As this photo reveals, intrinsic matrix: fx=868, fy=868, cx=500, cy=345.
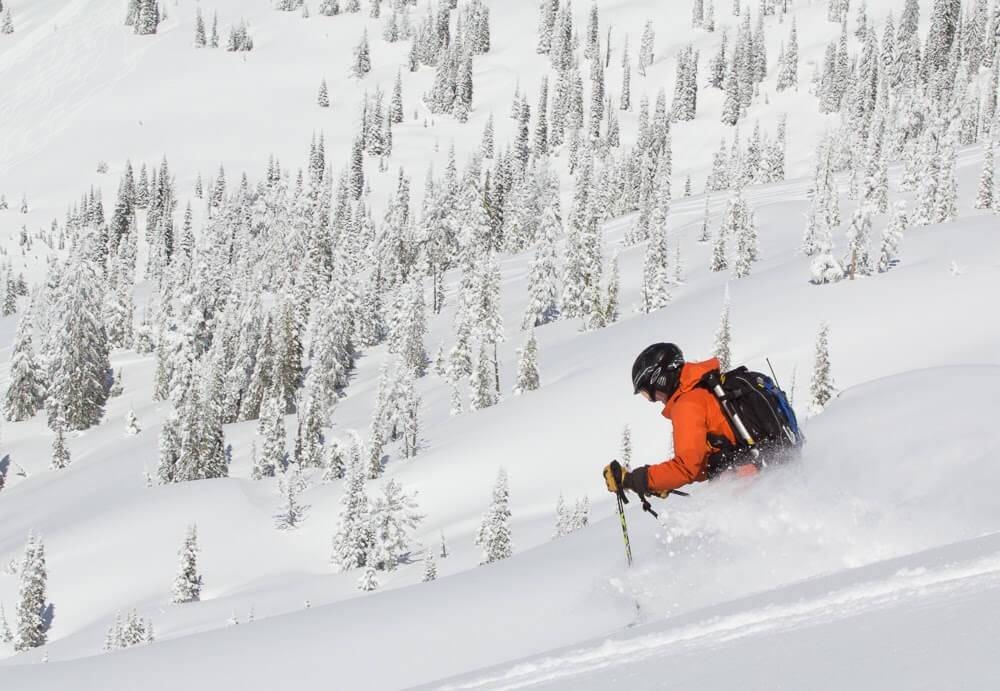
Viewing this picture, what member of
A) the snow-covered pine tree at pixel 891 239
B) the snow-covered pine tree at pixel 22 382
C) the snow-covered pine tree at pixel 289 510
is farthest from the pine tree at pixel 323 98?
the snow-covered pine tree at pixel 289 510

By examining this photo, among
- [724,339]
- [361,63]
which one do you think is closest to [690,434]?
[724,339]

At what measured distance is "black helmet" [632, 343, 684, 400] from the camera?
7000 millimetres

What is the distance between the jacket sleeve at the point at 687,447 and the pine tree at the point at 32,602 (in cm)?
4170

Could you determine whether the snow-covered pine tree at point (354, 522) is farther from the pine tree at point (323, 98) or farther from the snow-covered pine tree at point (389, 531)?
the pine tree at point (323, 98)

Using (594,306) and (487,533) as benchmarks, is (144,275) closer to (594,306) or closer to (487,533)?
(594,306)

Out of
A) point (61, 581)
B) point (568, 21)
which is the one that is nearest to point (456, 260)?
point (61, 581)

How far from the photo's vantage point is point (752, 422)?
6734 mm

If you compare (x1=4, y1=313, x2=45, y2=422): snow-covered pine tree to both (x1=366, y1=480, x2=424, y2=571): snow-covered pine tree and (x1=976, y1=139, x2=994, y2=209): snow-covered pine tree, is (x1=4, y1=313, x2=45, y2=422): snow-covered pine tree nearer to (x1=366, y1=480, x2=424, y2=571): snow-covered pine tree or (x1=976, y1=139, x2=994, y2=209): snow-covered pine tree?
(x1=366, y1=480, x2=424, y2=571): snow-covered pine tree

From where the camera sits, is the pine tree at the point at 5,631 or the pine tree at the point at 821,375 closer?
the pine tree at the point at 5,631

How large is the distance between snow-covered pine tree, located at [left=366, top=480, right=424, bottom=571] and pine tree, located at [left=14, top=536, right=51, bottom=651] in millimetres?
15367

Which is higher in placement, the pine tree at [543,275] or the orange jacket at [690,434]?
the orange jacket at [690,434]

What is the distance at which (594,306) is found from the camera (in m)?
76.2

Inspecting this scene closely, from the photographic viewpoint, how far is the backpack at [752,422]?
22.1 ft

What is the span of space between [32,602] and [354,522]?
15281 millimetres
